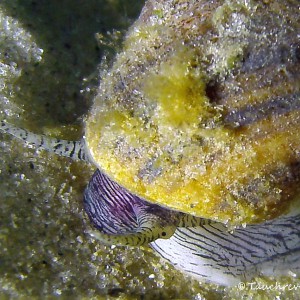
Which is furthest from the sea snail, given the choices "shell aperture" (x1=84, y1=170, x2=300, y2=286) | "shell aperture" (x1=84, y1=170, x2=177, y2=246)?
"shell aperture" (x1=84, y1=170, x2=300, y2=286)

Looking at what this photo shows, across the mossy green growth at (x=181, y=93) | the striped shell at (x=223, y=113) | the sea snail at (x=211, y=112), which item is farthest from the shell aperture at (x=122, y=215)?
the mossy green growth at (x=181, y=93)

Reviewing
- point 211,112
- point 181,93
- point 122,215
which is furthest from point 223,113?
point 122,215

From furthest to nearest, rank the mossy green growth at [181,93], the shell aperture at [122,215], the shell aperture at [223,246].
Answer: the shell aperture at [223,246] → the shell aperture at [122,215] → the mossy green growth at [181,93]

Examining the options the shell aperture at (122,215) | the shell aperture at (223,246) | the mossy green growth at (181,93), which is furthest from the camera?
the shell aperture at (223,246)

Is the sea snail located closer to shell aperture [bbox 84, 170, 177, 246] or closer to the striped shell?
the striped shell

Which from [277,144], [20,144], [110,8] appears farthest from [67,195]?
[110,8]

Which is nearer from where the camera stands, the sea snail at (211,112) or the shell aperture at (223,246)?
the sea snail at (211,112)

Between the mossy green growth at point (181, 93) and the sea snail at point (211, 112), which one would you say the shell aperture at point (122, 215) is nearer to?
the sea snail at point (211, 112)

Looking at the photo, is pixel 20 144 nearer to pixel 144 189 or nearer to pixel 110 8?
pixel 144 189

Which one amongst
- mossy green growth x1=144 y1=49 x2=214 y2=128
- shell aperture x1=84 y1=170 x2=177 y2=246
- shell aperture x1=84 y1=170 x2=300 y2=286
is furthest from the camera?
shell aperture x1=84 y1=170 x2=300 y2=286
